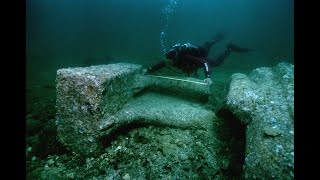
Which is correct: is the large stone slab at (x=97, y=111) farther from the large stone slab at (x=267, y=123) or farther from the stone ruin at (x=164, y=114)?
the large stone slab at (x=267, y=123)

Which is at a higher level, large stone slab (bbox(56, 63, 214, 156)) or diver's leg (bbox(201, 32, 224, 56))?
diver's leg (bbox(201, 32, 224, 56))

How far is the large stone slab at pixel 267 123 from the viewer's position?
9.61ft

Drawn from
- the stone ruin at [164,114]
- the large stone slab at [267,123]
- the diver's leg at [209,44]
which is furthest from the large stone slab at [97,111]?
the diver's leg at [209,44]

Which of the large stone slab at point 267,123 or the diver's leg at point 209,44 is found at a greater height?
the diver's leg at point 209,44

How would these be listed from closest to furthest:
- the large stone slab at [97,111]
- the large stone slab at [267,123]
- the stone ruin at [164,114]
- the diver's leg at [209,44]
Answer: the large stone slab at [267,123], the stone ruin at [164,114], the large stone slab at [97,111], the diver's leg at [209,44]

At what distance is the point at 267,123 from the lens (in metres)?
3.63

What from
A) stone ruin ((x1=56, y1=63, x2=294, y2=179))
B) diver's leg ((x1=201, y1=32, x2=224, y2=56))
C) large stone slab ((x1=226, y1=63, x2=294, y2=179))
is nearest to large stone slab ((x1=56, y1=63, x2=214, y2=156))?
stone ruin ((x1=56, y1=63, x2=294, y2=179))

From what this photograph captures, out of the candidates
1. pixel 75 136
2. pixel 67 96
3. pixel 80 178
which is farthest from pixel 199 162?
pixel 67 96

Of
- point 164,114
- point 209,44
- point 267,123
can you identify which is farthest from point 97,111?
point 209,44

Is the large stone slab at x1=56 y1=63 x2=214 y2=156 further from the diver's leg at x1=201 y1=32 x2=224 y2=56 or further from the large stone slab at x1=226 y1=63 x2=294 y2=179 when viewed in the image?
the diver's leg at x1=201 y1=32 x2=224 y2=56

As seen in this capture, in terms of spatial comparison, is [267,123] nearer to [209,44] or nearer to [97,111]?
[97,111]

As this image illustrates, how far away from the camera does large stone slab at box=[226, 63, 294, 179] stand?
293 cm
